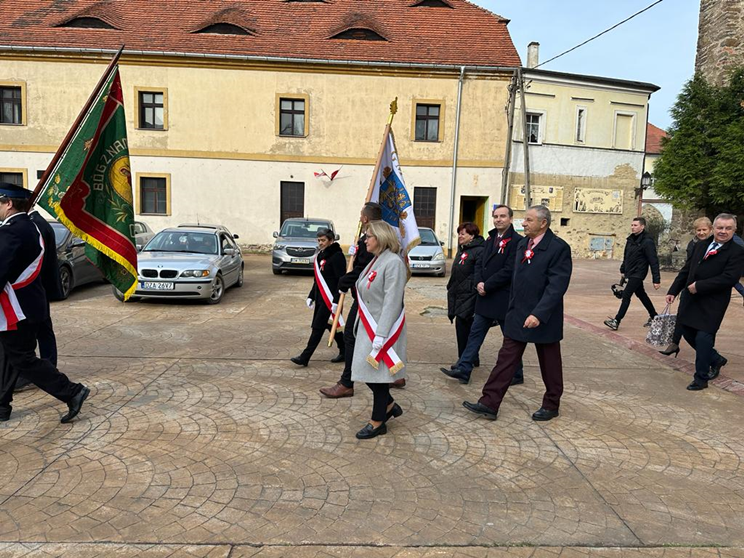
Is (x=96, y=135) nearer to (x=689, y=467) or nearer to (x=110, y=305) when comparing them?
(x=689, y=467)

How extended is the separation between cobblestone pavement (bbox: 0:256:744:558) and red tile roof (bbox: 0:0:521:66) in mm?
→ 19293

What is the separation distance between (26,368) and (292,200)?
63.2 ft

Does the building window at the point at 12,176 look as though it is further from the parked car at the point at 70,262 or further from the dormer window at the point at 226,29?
the parked car at the point at 70,262

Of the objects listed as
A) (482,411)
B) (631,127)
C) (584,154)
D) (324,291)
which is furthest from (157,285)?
(631,127)

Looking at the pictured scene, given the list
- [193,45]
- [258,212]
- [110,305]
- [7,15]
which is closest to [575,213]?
[258,212]

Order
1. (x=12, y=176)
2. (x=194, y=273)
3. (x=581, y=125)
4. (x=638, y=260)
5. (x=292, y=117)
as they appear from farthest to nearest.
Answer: (x=581, y=125), (x=292, y=117), (x=12, y=176), (x=194, y=273), (x=638, y=260)

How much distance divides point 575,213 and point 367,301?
873 inches

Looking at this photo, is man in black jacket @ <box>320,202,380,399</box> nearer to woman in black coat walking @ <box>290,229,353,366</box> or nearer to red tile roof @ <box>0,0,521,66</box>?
woman in black coat walking @ <box>290,229,353,366</box>

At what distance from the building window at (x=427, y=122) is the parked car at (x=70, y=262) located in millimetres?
14996

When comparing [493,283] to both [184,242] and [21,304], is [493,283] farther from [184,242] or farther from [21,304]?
[184,242]

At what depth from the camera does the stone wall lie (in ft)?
63.2

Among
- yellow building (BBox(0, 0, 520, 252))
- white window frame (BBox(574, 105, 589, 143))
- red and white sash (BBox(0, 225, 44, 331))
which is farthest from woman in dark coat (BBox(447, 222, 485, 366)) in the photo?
white window frame (BBox(574, 105, 589, 143))

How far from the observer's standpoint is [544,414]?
4.76 metres

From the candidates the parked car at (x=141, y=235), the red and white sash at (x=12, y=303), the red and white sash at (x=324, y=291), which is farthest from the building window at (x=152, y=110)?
the red and white sash at (x=12, y=303)
